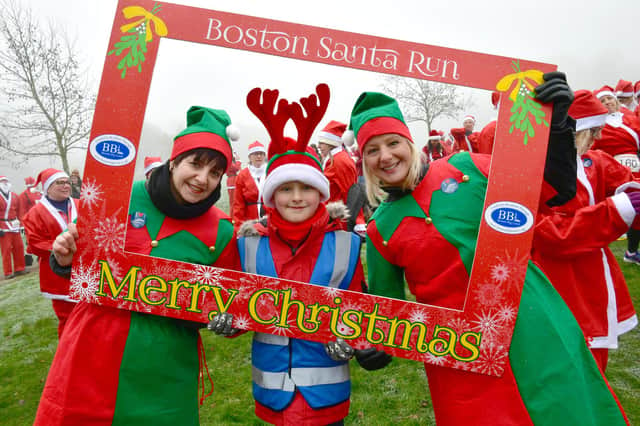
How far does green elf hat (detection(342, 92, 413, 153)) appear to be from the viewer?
79.2 inches

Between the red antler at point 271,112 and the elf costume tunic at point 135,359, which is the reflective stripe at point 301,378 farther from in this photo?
the red antler at point 271,112

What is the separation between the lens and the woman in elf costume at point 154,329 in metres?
1.96

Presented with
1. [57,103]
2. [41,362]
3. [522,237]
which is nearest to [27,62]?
[57,103]

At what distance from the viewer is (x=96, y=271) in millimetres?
1985

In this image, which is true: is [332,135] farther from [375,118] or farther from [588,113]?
[375,118]

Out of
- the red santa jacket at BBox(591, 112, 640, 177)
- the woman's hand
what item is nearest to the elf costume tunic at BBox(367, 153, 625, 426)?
the woman's hand

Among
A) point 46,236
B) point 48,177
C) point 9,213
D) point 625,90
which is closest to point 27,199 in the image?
point 9,213

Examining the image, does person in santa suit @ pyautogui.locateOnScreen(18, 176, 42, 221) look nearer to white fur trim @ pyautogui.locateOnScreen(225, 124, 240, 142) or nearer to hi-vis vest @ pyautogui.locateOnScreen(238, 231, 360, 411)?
white fur trim @ pyautogui.locateOnScreen(225, 124, 240, 142)

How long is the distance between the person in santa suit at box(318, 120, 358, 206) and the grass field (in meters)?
2.53

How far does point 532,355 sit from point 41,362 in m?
6.31

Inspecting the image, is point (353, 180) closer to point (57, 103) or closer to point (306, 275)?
point (306, 275)

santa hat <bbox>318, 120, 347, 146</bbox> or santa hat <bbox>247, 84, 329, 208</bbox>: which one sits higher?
santa hat <bbox>318, 120, 347, 146</bbox>

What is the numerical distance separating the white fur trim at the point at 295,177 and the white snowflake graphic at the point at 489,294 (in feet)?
3.28

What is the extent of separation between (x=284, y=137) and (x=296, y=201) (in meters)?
0.43
